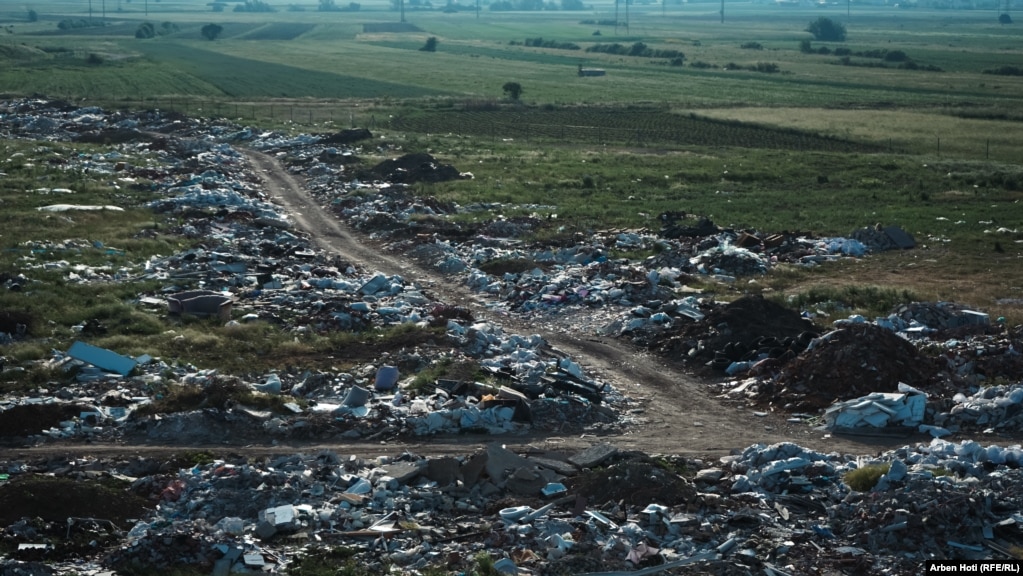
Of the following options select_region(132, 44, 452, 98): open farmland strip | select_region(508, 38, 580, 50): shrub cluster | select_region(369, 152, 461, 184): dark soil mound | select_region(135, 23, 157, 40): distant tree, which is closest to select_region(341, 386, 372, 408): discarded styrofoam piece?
select_region(369, 152, 461, 184): dark soil mound

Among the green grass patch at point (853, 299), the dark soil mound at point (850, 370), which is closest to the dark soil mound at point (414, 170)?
the green grass patch at point (853, 299)

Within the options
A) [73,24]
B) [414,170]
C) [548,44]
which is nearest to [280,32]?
[73,24]

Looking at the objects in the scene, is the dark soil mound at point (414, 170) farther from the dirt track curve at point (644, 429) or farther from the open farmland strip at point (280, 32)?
the open farmland strip at point (280, 32)

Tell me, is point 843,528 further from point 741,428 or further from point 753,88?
point 753,88

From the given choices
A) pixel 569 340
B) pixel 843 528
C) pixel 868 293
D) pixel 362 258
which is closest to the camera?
A: pixel 843 528

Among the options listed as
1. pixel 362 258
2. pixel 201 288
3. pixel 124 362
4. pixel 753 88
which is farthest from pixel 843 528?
pixel 753 88

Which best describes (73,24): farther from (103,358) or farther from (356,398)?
(356,398)
